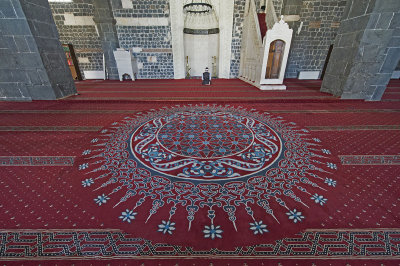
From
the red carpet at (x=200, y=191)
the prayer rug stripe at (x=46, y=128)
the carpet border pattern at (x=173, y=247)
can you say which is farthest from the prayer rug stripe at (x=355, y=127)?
the prayer rug stripe at (x=46, y=128)

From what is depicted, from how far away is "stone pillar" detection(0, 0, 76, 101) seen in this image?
9.98 feet

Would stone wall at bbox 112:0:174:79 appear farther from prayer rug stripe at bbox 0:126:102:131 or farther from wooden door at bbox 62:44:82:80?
prayer rug stripe at bbox 0:126:102:131

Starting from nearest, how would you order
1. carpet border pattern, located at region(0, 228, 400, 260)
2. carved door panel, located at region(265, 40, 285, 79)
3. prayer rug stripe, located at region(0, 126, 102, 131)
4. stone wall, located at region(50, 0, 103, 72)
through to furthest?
carpet border pattern, located at region(0, 228, 400, 260)
prayer rug stripe, located at region(0, 126, 102, 131)
carved door panel, located at region(265, 40, 285, 79)
stone wall, located at region(50, 0, 103, 72)

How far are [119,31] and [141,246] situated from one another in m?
6.86

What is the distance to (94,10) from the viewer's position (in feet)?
18.5

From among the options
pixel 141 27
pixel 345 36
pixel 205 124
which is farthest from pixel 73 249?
pixel 141 27

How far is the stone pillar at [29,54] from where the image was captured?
3.04m

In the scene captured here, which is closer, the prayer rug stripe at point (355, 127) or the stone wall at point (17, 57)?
the prayer rug stripe at point (355, 127)

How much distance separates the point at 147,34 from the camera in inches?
233

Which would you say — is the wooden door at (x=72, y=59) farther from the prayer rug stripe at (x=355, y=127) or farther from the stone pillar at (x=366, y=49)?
the stone pillar at (x=366, y=49)

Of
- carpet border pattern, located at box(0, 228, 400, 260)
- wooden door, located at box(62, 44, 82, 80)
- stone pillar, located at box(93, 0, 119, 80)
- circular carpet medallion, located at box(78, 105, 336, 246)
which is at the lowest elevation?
carpet border pattern, located at box(0, 228, 400, 260)

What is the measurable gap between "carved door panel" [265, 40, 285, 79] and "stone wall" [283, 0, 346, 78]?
2.15 meters

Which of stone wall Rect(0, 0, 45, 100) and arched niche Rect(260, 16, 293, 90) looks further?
arched niche Rect(260, 16, 293, 90)

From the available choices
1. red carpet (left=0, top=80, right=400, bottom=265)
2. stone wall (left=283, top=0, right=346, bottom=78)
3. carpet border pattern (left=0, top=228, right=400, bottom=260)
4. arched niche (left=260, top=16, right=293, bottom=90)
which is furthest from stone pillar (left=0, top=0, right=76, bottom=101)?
stone wall (left=283, top=0, right=346, bottom=78)
